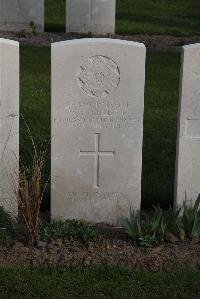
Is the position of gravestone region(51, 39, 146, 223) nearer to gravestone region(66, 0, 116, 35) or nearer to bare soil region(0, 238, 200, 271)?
bare soil region(0, 238, 200, 271)

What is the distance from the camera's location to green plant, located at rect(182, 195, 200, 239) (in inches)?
249

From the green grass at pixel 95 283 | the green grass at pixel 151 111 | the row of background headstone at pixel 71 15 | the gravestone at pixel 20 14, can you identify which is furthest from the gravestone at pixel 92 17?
the green grass at pixel 95 283

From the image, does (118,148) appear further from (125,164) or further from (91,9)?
(91,9)

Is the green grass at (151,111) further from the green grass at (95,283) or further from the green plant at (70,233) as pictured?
the green grass at (95,283)

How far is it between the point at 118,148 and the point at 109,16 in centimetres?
950

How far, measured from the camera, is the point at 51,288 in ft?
18.3

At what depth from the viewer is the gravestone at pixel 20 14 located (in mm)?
15547

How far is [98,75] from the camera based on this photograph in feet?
21.1

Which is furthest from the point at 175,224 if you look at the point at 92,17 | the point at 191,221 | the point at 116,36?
the point at 92,17

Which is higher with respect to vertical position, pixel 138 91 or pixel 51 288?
pixel 138 91

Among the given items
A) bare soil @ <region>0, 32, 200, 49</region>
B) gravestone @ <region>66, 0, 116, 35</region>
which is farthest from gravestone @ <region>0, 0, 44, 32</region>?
gravestone @ <region>66, 0, 116, 35</region>

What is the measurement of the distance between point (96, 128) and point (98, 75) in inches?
18.3

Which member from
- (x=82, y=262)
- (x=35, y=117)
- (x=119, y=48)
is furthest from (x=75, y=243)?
(x=35, y=117)

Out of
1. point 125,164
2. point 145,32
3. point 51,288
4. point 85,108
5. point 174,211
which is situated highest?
point 145,32
